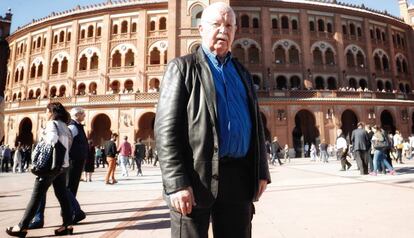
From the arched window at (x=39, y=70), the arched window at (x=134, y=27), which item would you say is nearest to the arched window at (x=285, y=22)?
the arched window at (x=134, y=27)

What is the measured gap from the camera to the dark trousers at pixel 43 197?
3.90 m

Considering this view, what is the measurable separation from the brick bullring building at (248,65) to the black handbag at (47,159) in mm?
25546

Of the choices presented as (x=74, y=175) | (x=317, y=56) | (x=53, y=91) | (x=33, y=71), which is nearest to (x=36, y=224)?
(x=74, y=175)

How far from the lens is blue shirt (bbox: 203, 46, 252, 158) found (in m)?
1.86

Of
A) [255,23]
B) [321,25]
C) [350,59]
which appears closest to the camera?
[255,23]

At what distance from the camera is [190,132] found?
1803mm

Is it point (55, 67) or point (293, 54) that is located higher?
point (55, 67)

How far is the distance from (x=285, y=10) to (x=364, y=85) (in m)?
13.8

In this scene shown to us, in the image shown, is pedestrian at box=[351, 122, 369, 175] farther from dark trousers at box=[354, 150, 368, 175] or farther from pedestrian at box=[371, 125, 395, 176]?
pedestrian at box=[371, 125, 395, 176]

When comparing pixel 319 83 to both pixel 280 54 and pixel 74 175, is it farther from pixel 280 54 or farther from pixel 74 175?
pixel 74 175

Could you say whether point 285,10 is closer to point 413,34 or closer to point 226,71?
point 413,34

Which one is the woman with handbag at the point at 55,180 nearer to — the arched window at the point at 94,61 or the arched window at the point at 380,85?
the arched window at the point at 94,61

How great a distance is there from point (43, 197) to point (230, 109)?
375 cm

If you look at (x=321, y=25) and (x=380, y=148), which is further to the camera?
(x=321, y=25)
